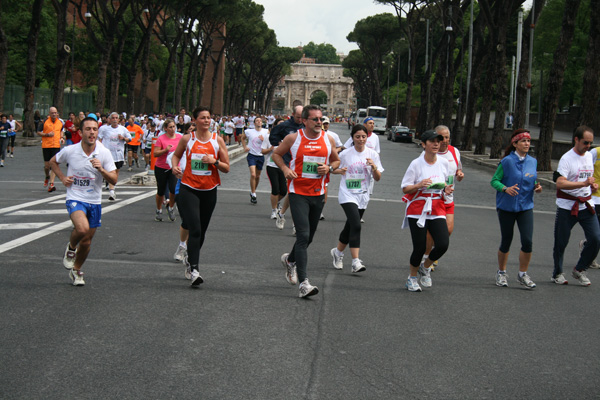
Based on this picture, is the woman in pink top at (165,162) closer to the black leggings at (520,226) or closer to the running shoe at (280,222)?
the running shoe at (280,222)

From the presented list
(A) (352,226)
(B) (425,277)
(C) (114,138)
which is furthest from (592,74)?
(B) (425,277)

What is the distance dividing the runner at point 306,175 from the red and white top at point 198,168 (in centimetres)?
65

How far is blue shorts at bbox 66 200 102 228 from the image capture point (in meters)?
7.49

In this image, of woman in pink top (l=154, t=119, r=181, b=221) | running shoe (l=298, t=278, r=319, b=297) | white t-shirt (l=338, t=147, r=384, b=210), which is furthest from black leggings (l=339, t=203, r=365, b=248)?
woman in pink top (l=154, t=119, r=181, b=221)

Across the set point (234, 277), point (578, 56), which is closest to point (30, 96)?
point (234, 277)

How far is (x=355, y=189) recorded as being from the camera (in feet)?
29.5

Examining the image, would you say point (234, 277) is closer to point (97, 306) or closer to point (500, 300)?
point (97, 306)

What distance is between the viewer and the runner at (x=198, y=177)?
24.7 feet

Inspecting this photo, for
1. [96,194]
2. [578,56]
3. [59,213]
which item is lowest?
[59,213]

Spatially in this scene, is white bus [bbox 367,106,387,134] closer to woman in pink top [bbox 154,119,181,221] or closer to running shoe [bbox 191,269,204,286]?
woman in pink top [bbox 154,119,181,221]

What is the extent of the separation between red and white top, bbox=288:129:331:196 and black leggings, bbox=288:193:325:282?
0.07 m

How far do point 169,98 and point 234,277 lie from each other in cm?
9746

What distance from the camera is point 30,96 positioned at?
3475 centimetres

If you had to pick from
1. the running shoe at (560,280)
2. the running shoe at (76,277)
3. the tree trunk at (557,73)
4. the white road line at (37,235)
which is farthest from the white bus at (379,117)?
the running shoe at (76,277)
